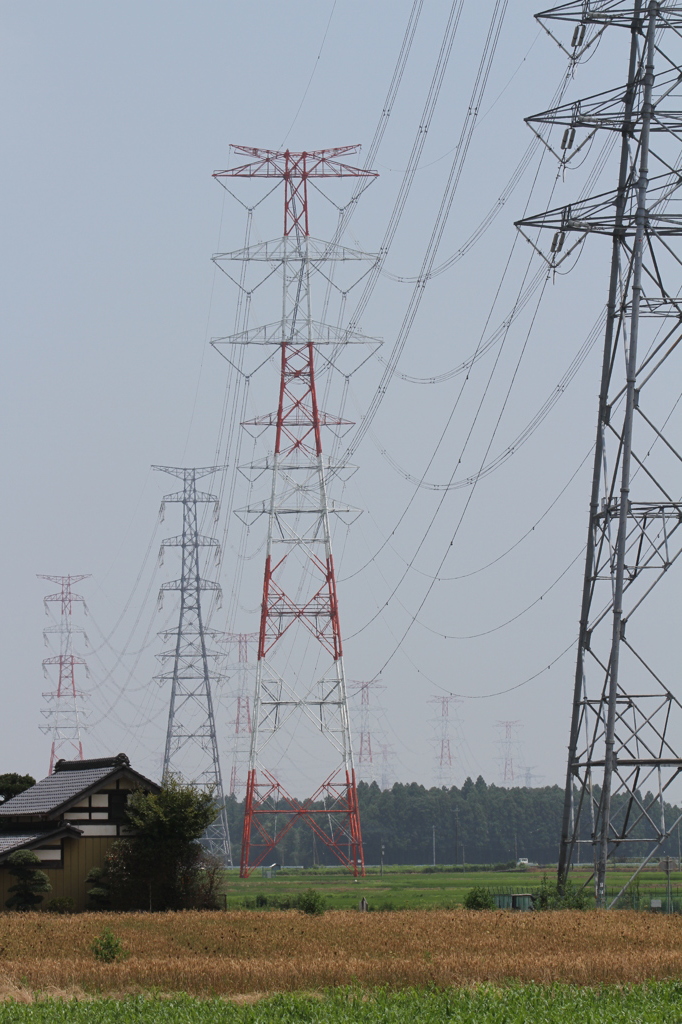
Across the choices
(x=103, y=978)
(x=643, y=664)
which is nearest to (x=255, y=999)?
(x=103, y=978)

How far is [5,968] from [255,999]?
546 centimetres

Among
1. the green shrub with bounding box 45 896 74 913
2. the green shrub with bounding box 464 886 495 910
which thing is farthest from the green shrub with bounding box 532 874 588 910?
the green shrub with bounding box 45 896 74 913

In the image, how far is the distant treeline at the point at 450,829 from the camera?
519 ft

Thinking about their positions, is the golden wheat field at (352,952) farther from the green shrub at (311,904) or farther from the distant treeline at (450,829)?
the distant treeline at (450,829)

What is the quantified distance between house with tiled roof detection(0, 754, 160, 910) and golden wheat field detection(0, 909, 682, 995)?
31.0 ft

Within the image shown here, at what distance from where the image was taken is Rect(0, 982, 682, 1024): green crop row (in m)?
16.9

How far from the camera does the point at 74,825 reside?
42.3 metres

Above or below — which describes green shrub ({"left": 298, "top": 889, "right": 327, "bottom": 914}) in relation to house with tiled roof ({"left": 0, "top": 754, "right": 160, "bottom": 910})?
below

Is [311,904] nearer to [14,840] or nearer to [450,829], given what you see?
[14,840]

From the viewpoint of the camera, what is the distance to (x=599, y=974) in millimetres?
20266

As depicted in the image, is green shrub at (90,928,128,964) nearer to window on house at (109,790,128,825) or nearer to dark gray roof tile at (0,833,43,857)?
dark gray roof tile at (0,833,43,857)

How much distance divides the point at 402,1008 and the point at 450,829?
150349 millimetres

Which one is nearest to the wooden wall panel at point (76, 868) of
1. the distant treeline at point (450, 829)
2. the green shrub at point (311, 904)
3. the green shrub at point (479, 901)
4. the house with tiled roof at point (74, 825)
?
the house with tiled roof at point (74, 825)

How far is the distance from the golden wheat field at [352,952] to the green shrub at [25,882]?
322 inches
